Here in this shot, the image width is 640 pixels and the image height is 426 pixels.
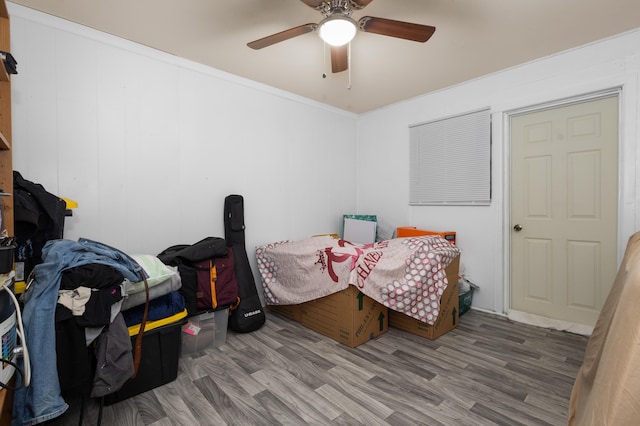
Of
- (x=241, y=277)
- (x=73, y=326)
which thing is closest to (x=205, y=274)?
(x=241, y=277)

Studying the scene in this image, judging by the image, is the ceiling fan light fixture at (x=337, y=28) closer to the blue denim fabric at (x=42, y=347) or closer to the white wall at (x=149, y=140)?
the white wall at (x=149, y=140)

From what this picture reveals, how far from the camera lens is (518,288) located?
3008mm

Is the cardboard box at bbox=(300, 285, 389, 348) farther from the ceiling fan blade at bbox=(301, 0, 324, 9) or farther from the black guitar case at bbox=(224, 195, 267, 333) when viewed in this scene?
the ceiling fan blade at bbox=(301, 0, 324, 9)

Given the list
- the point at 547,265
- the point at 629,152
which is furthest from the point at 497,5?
the point at 547,265

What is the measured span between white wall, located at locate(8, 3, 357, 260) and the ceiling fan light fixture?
4.99ft

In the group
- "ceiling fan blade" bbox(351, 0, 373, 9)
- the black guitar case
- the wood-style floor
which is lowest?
the wood-style floor

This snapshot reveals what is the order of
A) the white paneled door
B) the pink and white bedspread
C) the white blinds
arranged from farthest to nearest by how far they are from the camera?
1. the white blinds
2. the white paneled door
3. the pink and white bedspread

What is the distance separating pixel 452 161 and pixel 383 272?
5.82 ft

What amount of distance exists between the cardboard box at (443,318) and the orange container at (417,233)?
0.56 meters

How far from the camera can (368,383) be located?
1.93 meters

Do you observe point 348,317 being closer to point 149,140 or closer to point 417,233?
point 417,233

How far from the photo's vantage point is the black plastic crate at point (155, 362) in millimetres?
1796

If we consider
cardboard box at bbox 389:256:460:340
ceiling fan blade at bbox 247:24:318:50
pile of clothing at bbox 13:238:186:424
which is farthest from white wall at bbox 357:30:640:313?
pile of clothing at bbox 13:238:186:424

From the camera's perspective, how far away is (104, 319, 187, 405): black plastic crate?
180 centimetres
